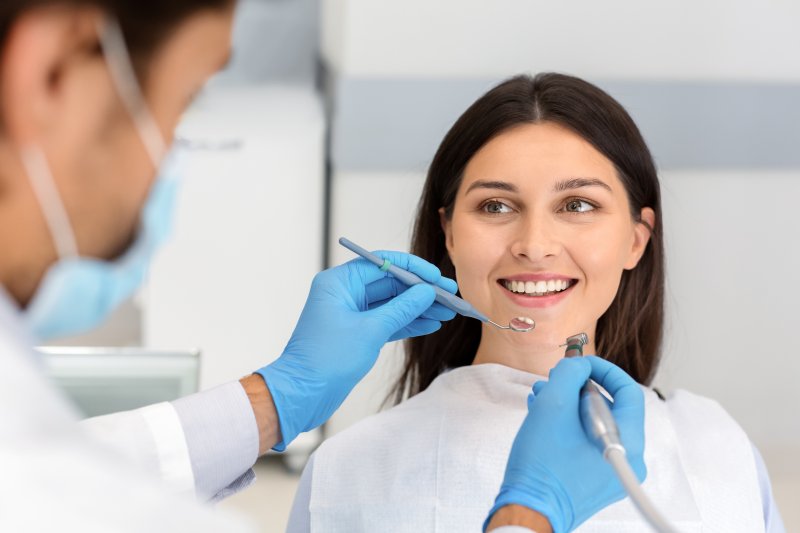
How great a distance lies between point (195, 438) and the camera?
54.3 inches

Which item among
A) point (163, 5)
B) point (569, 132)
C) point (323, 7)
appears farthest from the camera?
point (323, 7)

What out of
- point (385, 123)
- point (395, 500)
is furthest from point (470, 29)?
point (395, 500)

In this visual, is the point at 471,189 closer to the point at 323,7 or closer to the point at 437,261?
the point at 437,261

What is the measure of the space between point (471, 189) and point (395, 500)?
495mm

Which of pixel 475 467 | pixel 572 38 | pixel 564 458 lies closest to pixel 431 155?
pixel 572 38

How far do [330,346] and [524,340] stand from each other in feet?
1.15

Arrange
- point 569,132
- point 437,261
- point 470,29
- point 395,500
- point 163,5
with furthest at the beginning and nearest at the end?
point 470,29 < point 437,261 < point 569,132 < point 395,500 < point 163,5

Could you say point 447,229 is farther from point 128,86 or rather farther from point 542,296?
point 128,86

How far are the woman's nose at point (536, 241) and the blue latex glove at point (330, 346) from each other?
16cm

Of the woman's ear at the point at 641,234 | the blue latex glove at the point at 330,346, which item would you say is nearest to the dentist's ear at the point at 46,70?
the blue latex glove at the point at 330,346

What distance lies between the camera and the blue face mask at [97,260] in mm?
819

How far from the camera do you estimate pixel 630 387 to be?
1.32 meters

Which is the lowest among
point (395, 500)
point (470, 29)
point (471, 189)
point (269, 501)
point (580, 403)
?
point (269, 501)

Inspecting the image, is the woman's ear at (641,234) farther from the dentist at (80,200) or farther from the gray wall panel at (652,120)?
the gray wall panel at (652,120)
